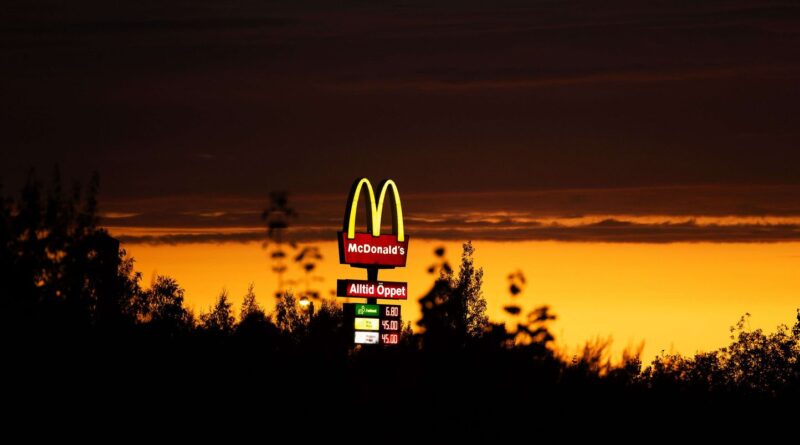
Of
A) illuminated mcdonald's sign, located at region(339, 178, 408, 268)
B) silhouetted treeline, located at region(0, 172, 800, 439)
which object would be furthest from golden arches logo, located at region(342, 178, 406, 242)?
silhouetted treeline, located at region(0, 172, 800, 439)

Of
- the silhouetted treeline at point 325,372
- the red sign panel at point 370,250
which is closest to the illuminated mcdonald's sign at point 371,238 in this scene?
the red sign panel at point 370,250

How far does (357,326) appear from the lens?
52125mm

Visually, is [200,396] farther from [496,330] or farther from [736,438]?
[736,438]

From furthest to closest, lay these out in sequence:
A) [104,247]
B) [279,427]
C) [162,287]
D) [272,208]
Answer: [162,287] → [272,208] → [104,247] → [279,427]

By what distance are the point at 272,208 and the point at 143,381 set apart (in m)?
49.6

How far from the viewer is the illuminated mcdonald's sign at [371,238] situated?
5347 cm

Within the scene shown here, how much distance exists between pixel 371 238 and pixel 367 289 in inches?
82.1

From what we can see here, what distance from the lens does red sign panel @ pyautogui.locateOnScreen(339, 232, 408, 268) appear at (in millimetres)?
53344

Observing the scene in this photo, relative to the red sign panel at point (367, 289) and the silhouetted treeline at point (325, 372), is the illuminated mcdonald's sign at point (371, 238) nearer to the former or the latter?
the red sign panel at point (367, 289)

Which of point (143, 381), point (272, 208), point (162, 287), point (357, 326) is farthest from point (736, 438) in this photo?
point (162, 287)

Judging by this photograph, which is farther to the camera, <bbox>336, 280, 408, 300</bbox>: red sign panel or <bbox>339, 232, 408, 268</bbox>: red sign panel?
<bbox>339, 232, 408, 268</bbox>: red sign panel

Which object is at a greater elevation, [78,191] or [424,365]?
[78,191]

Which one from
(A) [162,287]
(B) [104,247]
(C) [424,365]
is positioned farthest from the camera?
(A) [162,287]

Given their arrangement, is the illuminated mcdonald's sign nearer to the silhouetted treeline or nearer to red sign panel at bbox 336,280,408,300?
red sign panel at bbox 336,280,408,300
